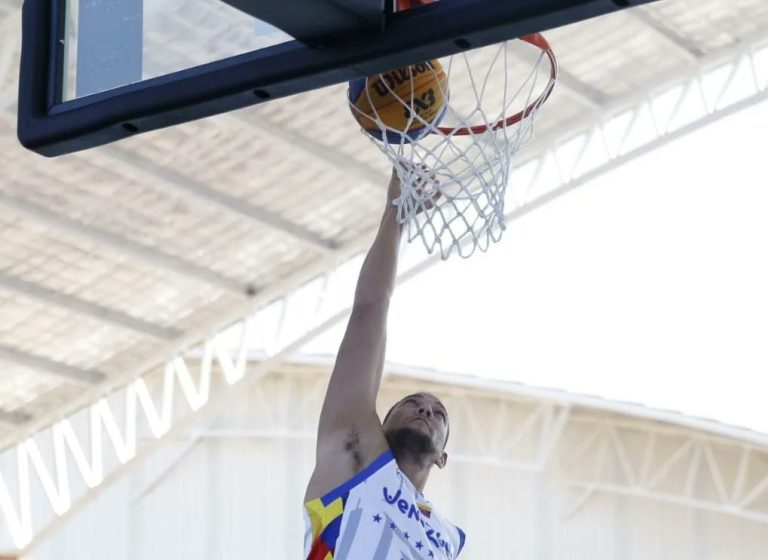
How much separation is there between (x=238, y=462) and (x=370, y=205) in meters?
6.17

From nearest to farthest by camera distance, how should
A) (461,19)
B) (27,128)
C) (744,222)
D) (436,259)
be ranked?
(461,19), (27,128), (436,259), (744,222)

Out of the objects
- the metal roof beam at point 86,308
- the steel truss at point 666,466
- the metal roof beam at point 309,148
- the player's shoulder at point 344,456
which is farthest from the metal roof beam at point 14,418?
the player's shoulder at point 344,456

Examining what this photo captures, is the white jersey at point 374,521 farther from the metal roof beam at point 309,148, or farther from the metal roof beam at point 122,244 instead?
the metal roof beam at point 122,244

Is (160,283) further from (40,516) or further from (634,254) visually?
(634,254)

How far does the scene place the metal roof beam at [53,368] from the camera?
1653cm

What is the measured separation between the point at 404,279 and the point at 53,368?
162 inches

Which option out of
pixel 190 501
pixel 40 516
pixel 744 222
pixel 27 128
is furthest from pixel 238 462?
pixel 27 128

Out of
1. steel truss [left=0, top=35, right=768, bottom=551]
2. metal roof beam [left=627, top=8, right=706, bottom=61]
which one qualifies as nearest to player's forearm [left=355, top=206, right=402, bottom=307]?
metal roof beam [left=627, top=8, right=706, bottom=61]

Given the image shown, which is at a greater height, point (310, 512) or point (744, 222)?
point (744, 222)

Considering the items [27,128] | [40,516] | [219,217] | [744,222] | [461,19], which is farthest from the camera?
[744,222]

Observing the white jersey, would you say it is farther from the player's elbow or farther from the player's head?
the player's elbow

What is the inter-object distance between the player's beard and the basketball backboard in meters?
1.04

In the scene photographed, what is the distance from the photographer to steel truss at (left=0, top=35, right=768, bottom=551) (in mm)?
15578

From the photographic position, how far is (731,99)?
15664 millimetres
